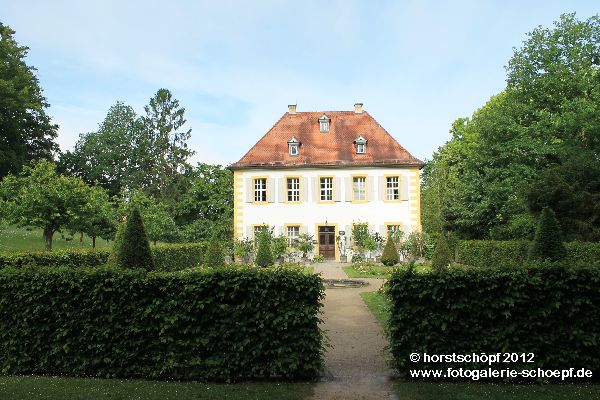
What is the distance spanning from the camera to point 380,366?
7.44 m

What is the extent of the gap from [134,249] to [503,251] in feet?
61.3

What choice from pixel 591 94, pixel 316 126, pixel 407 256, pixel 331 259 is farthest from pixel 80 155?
pixel 591 94

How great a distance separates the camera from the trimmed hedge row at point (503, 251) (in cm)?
1619

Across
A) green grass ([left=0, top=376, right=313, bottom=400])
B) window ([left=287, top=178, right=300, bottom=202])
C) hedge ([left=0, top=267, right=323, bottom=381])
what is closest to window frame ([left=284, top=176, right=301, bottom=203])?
window ([left=287, top=178, right=300, bottom=202])

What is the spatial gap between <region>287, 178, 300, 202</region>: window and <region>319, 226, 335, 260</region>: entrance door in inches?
102

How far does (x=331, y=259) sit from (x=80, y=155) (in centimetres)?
3743

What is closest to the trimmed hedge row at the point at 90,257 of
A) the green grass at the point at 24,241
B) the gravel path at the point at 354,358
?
the gravel path at the point at 354,358

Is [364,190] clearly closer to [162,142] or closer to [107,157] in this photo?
[162,142]

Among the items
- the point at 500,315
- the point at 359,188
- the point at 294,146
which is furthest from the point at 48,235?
the point at 500,315

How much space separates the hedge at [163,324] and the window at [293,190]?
77.2 ft

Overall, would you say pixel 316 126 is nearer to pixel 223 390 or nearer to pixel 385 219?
pixel 385 219

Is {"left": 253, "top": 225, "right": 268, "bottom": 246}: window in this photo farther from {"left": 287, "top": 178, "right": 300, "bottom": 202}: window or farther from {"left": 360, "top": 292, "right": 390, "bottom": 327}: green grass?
{"left": 360, "top": 292, "right": 390, "bottom": 327}: green grass

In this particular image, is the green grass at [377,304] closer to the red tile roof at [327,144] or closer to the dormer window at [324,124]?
the red tile roof at [327,144]

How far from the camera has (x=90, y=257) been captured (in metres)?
16.6
